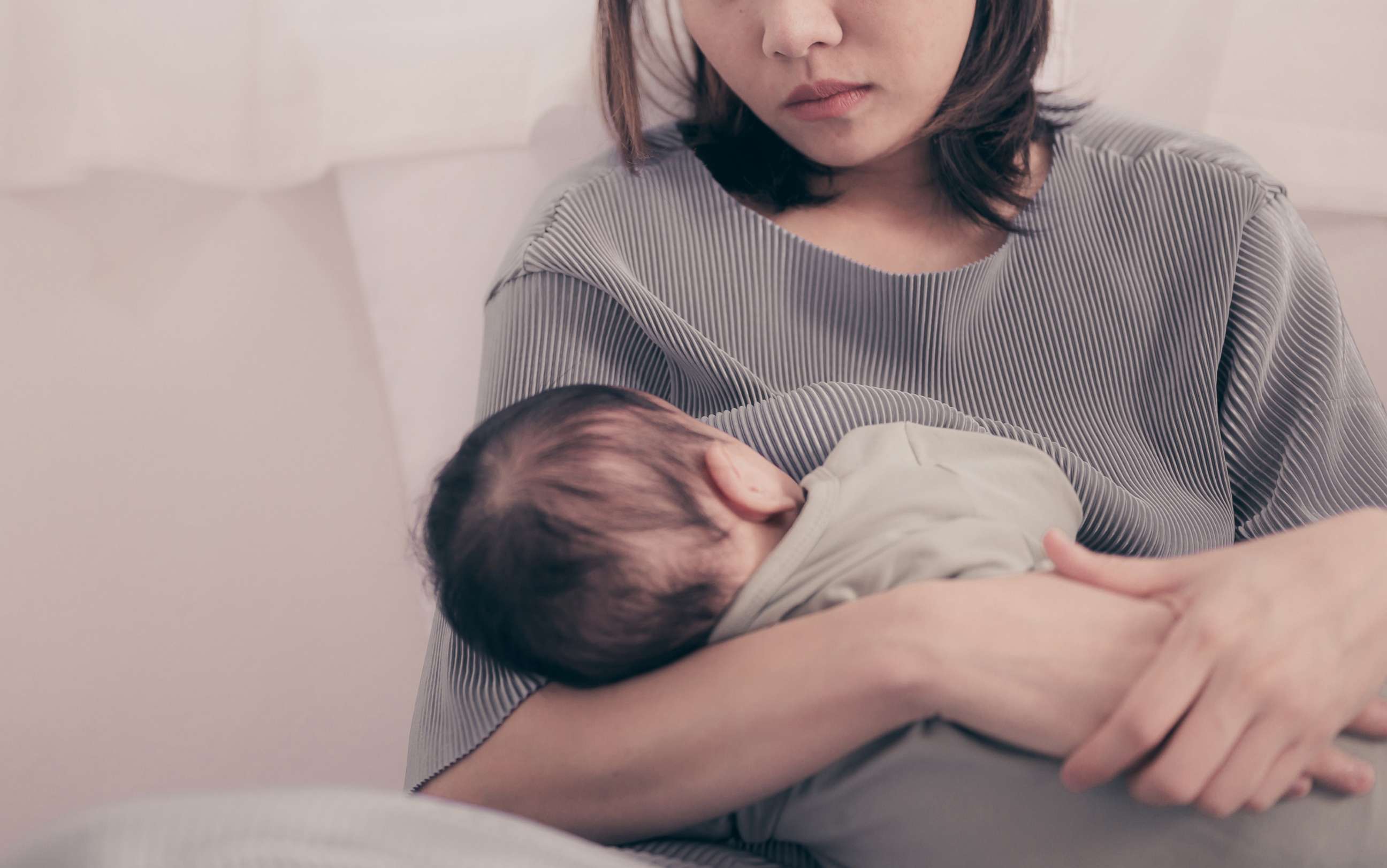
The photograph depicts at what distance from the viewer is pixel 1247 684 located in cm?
67

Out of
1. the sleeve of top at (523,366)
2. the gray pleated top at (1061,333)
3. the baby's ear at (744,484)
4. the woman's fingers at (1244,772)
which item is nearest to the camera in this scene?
the woman's fingers at (1244,772)

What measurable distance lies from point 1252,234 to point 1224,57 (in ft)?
1.92

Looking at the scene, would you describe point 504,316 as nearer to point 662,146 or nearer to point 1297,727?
point 662,146

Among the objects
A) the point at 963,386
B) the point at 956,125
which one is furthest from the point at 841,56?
the point at 963,386

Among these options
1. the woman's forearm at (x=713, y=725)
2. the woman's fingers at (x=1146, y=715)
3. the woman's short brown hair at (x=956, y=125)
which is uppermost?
the woman's short brown hair at (x=956, y=125)

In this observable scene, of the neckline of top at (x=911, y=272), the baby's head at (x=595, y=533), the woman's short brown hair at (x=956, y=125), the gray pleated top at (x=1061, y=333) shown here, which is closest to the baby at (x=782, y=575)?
the baby's head at (x=595, y=533)

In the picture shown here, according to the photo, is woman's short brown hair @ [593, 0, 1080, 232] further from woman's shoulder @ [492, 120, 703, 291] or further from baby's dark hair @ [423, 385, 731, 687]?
baby's dark hair @ [423, 385, 731, 687]

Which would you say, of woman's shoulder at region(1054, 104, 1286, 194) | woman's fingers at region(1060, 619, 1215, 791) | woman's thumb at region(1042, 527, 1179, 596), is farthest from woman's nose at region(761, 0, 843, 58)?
woman's fingers at region(1060, 619, 1215, 791)

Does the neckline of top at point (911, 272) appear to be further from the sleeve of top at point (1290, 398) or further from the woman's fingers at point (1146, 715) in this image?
the woman's fingers at point (1146, 715)

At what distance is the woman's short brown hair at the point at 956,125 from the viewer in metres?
1.15

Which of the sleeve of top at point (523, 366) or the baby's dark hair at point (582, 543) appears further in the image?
the sleeve of top at point (523, 366)

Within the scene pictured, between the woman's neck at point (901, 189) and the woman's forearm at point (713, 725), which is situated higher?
the woman's neck at point (901, 189)

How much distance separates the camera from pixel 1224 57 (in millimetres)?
1484

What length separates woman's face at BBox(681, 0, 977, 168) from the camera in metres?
0.98
